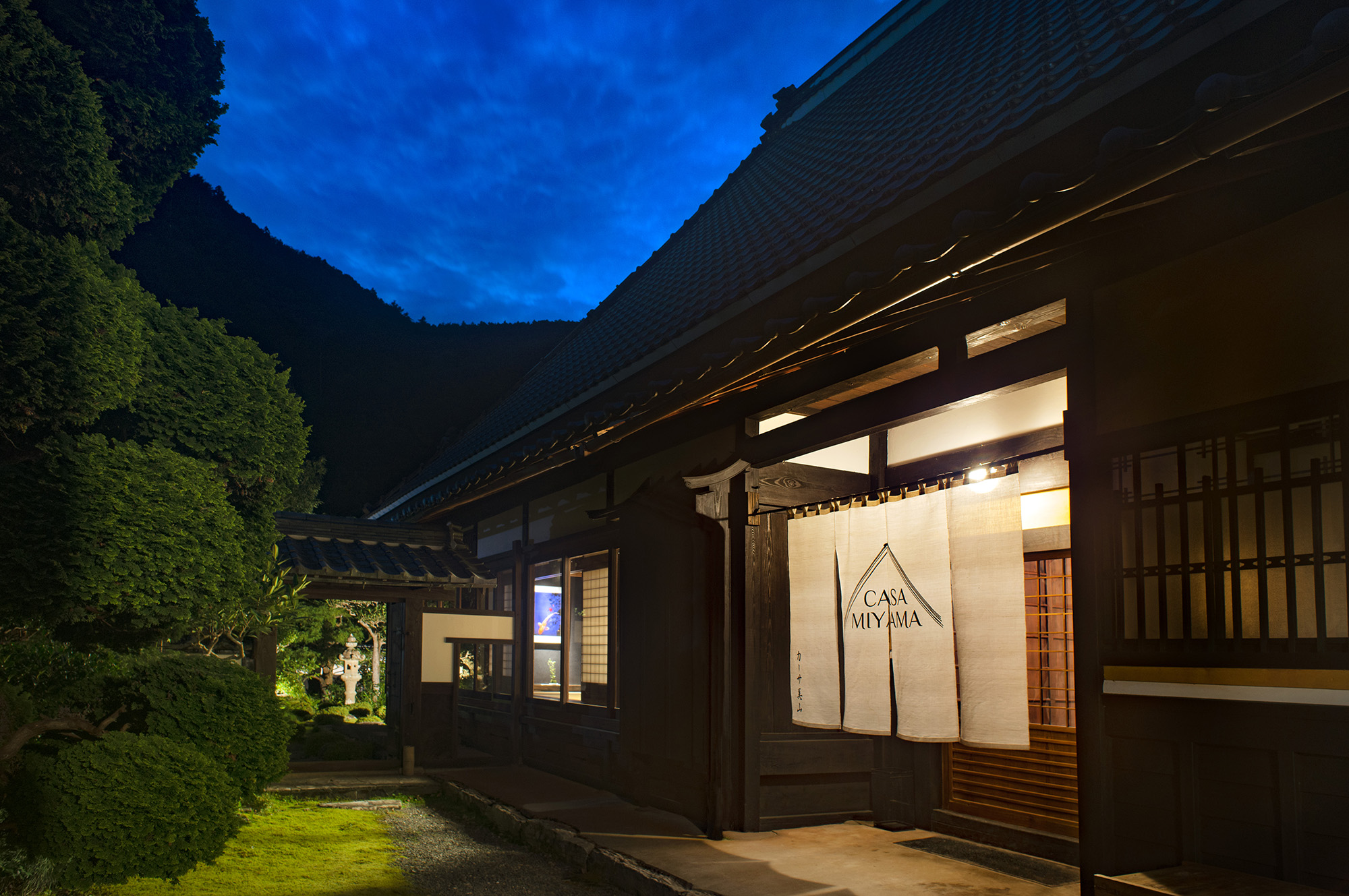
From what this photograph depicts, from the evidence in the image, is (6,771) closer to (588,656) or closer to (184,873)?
(184,873)

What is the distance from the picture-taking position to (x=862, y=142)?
29.3 feet

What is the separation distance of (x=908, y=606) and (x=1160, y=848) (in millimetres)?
2137

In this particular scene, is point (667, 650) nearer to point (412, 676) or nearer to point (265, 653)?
point (412, 676)

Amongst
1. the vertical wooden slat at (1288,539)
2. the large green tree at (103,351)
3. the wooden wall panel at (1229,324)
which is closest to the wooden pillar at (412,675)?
the large green tree at (103,351)

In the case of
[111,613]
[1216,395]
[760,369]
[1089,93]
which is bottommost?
[111,613]

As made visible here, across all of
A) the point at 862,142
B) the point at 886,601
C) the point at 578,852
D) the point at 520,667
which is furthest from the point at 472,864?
the point at 862,142

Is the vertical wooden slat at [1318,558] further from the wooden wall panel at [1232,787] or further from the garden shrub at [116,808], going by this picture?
the garden shrub at [116,808]

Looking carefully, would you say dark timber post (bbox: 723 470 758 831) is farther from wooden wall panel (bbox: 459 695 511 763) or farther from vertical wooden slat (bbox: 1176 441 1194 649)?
wooden wall panel (bbox: 459 695 511 763)

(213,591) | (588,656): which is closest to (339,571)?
(588,656)

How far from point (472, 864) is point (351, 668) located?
1484 cm

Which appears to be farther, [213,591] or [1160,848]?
[213,591]

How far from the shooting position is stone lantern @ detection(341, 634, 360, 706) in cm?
1983

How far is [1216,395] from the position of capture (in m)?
3.55

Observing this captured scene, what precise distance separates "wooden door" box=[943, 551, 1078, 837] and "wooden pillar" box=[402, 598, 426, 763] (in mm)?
6586
